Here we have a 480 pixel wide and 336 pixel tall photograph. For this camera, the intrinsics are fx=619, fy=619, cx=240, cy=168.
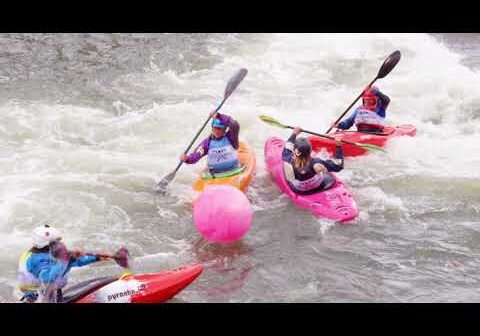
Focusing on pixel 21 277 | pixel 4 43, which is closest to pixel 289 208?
pixel 21 277

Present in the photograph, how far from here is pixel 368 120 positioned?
9.25m

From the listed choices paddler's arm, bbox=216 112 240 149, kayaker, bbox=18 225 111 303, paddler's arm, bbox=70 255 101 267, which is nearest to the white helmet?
kayaker, bbox=18 225 111 303

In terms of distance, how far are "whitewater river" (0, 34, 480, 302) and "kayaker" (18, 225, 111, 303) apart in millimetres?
1149

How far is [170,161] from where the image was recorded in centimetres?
920

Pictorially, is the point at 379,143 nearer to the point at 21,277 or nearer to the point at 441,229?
the point at 441,229

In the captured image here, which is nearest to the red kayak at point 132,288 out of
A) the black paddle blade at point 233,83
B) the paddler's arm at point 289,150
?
the paddler's arm at point 289,150

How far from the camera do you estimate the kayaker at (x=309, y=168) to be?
736 cm

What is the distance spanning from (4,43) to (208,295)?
10380 mm

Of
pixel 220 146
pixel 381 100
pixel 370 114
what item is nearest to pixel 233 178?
pixel 220 146

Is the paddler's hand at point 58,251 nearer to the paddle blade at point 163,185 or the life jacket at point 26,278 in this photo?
the life jacket at point 26,278

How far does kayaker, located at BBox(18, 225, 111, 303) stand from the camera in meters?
4.84

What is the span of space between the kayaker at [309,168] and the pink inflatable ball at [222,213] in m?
1.46

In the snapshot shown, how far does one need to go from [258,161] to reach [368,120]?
1.76 metres

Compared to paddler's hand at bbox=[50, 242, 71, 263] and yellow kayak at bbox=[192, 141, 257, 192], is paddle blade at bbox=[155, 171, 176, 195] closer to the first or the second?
yellow kayak at bbox=[192, 141, 257, 192]
